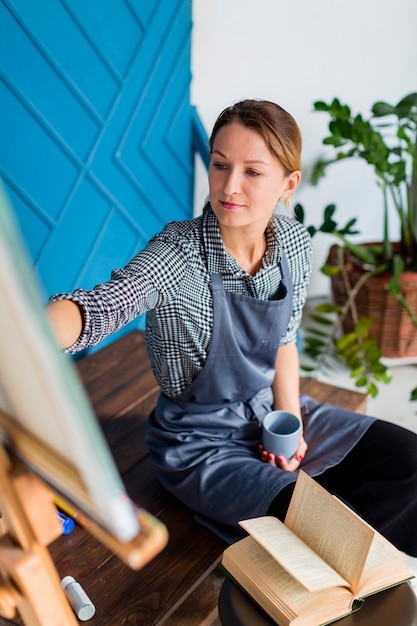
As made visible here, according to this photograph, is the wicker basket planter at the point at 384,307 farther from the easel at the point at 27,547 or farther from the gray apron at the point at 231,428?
the easel at the point at 27,547

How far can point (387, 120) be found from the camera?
3195 mm

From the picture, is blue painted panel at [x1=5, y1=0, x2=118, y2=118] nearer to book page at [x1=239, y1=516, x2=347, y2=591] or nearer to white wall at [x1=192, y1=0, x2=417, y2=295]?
white wall at [x1=192, y1=0, x2=417, y2=295]

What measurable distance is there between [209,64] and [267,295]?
1.42m

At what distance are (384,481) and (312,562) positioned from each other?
500 mm

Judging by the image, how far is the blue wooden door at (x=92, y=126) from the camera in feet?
6.35

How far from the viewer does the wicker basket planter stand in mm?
2654

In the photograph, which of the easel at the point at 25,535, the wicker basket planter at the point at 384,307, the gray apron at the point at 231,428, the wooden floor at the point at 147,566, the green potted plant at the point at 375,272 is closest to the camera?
the easel at the point at 25,535

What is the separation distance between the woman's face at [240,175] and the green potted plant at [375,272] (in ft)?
3.76

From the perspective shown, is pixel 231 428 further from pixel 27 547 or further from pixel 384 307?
pixel 384 307

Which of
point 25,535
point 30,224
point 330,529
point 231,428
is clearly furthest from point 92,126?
point 25,535

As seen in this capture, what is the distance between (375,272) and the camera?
8.68 ft

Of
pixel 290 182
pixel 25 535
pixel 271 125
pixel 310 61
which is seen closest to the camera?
pixel 25 535

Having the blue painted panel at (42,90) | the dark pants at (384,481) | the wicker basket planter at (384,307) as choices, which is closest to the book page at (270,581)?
the dark pants at (384,481)

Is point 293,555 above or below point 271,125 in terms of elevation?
below
